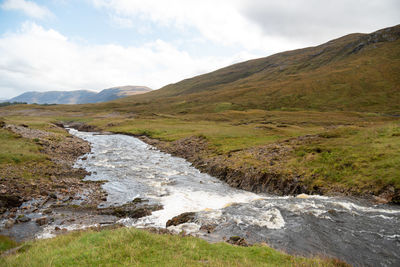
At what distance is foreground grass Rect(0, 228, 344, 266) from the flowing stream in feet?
10.2

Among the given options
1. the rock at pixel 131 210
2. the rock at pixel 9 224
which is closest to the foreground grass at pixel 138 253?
the rock at pixel 9 224

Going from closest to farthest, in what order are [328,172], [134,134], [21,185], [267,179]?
[21,185] < [328,172] < [267,179] < [134,134]

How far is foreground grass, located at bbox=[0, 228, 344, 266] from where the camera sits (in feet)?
34.1

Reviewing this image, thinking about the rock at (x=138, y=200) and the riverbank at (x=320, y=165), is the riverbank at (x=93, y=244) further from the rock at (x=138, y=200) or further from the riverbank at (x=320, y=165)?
the riverbank at (x=320, y=165)

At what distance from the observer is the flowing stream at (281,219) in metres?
14.8

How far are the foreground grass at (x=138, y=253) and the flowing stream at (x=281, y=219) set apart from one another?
3.10 m

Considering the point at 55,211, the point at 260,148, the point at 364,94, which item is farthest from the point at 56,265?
the point at 364,94

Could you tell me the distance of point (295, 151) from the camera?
36.2 m

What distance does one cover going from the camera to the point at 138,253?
11086mm

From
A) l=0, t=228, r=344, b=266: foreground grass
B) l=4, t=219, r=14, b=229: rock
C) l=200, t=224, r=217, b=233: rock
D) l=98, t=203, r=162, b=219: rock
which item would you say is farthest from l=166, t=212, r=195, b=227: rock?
l=4, t=219, r=14, b=229: rock

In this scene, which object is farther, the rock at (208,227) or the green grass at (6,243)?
the rock at (208,227)

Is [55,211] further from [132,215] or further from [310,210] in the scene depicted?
[310,210]

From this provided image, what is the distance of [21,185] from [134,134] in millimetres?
60912

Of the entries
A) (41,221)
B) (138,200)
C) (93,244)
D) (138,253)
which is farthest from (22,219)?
(138,253)
